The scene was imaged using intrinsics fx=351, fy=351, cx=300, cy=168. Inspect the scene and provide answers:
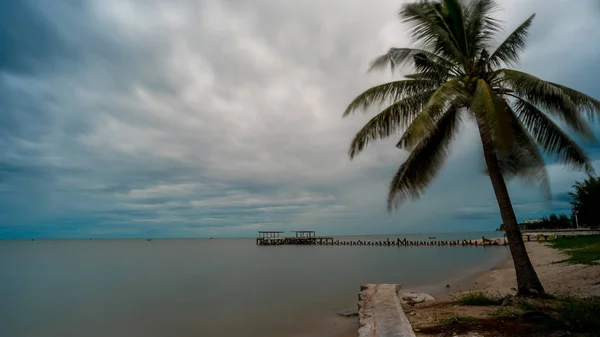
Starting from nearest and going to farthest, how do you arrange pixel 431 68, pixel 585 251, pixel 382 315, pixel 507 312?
pixel 507 312 → pixel 382 315 → pixel 431 68 → pixel 585 251

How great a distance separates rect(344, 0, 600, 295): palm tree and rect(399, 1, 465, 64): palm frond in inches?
1.0

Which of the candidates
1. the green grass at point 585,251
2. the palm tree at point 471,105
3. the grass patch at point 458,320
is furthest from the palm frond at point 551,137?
the green grass at point 585,251

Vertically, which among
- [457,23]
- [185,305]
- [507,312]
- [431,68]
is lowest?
[185,305]

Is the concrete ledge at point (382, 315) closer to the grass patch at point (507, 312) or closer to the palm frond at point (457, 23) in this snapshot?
the grass patch at point (507, 312)

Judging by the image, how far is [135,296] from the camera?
20.3 metres

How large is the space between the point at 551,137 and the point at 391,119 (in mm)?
3975

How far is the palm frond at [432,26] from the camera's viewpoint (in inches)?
369

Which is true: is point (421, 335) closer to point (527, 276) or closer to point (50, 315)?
point (527, 276)

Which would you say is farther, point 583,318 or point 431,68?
point 431,68

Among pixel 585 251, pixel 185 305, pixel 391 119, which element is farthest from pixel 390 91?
pixel 585 251

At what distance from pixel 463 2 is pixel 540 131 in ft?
12.9

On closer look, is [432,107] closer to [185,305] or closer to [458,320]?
[458,320]

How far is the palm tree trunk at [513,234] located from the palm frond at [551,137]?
1.48 m

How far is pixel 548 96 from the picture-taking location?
8.27 metres
